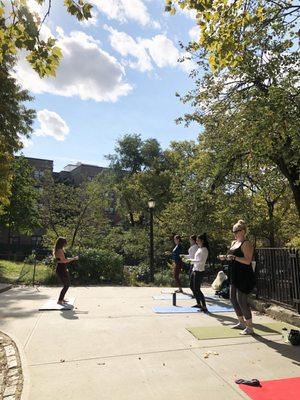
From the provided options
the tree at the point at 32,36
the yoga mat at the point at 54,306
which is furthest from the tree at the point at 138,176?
the tree at the point at 32,36

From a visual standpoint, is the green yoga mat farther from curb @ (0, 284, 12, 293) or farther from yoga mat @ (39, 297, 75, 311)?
curb @ (0, 284, 12, 293)

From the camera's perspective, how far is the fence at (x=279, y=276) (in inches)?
316

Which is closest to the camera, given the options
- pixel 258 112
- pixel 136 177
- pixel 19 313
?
pixel 19 313

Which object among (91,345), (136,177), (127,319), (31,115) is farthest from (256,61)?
(136,177)

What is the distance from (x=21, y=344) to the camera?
611 centimetres

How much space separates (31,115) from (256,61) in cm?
1827

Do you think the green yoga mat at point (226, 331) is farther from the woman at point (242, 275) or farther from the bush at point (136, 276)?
the bush at point (136, 276)

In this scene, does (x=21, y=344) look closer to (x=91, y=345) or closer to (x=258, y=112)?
(x=91, y=345)

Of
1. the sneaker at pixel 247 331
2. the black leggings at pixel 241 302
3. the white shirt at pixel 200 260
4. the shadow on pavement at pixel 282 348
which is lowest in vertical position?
the shadow on pavement at pixel 282 348

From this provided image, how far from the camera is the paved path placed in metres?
4.38

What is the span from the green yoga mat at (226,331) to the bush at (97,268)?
9.05 metres

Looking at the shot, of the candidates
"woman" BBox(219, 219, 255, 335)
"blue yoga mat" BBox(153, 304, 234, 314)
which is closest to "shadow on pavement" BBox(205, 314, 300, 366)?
"woman" BBox(219, 219, 255, 335)

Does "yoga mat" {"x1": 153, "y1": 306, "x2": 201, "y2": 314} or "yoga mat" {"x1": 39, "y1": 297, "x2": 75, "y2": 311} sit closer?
"yoga mat" {"x1": 153, "y1": 306, "x2": 201, "y2": 314}

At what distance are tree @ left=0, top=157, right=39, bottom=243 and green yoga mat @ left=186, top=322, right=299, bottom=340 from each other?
27253 mm
